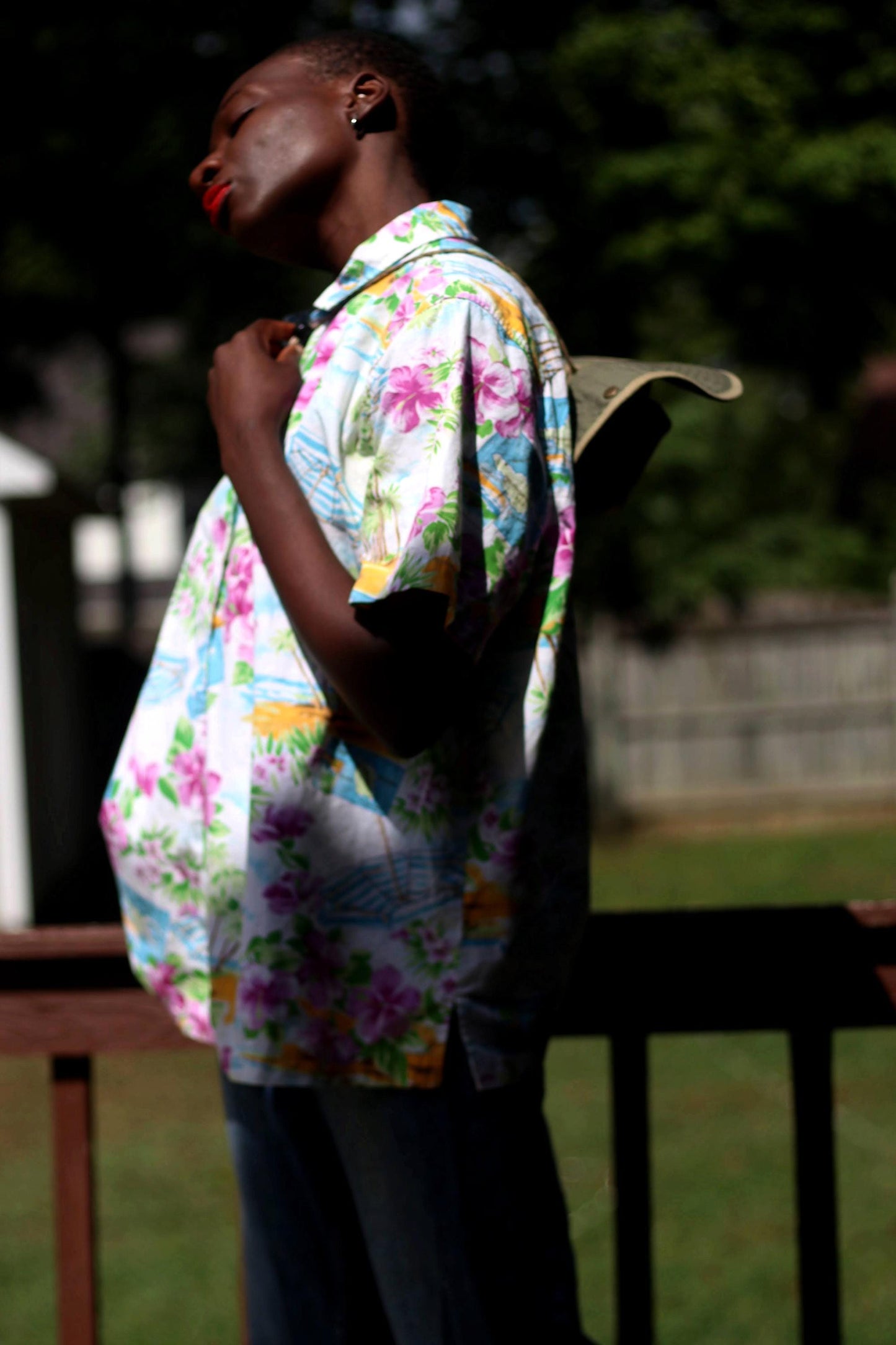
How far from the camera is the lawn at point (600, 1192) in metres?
4.18

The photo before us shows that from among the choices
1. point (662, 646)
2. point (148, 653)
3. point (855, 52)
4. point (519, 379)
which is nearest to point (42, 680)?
point (148, 653)

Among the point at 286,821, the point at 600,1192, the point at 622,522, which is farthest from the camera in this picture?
the point at 622,522

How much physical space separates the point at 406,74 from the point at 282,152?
15cm

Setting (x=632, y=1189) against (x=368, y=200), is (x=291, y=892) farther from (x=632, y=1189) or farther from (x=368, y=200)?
(x=632, y=1189)

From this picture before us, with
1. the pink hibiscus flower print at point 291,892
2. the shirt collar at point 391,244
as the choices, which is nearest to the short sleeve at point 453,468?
the shirt collar at point 391,244

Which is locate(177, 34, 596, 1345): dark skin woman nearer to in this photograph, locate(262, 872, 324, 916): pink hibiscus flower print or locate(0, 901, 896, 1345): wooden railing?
locate(262, 872, 324, 916): pink hibiscus flower print

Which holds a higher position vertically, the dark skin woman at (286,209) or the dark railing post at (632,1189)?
the dark skin woman at (286,209)

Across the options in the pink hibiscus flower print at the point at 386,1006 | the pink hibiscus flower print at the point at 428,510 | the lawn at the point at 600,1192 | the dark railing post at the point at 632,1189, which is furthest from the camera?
the lawn at the point at 600,1192

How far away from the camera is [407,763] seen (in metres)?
1.25

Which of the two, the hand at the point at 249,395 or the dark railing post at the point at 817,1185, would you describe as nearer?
the hand at the point at 249,395

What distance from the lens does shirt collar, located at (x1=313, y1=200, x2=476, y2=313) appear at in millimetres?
1305

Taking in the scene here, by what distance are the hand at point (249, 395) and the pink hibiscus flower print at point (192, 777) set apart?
0.25m

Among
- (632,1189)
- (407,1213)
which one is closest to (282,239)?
(407,1213)

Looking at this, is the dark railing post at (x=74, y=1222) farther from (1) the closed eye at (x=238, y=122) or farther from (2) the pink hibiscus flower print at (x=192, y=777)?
(1) the closed eye at (x=238, y=122)
